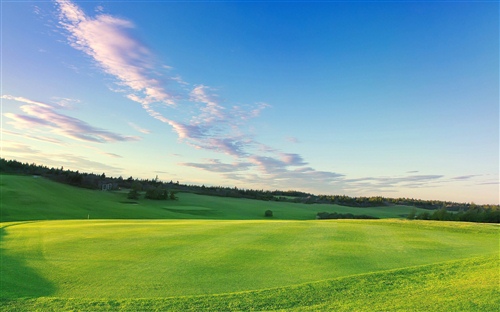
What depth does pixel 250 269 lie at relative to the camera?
8.29 meters

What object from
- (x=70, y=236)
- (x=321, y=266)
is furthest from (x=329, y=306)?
(x=70, y=236)

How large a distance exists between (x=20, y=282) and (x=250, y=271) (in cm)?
535

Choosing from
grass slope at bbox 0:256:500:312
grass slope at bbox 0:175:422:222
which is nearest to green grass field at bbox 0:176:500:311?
grass slope at bbox 0:256:500:312

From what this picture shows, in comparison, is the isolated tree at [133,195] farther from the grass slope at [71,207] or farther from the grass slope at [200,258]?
the grass slope at [200,258]

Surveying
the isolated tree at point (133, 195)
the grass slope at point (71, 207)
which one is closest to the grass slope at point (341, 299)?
the grass slope at point (71, 207)

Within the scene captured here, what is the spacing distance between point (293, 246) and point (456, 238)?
714 centimetres

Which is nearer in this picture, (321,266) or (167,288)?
(167,288)

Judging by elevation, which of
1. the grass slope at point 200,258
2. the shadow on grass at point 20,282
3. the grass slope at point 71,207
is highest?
the grass slope at point 200,258

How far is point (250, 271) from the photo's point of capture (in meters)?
8.12

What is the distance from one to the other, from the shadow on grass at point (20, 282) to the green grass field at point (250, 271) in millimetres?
23

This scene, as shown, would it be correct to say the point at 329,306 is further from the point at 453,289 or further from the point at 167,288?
the point at 167,288

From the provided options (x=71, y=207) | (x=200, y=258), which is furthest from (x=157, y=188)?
(x=200, y=258)

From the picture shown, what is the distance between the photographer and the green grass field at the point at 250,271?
6.20 metres

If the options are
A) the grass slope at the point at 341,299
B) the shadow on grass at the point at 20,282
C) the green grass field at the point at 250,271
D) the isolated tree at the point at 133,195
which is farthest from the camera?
the isolated tree at the point at 133,195
